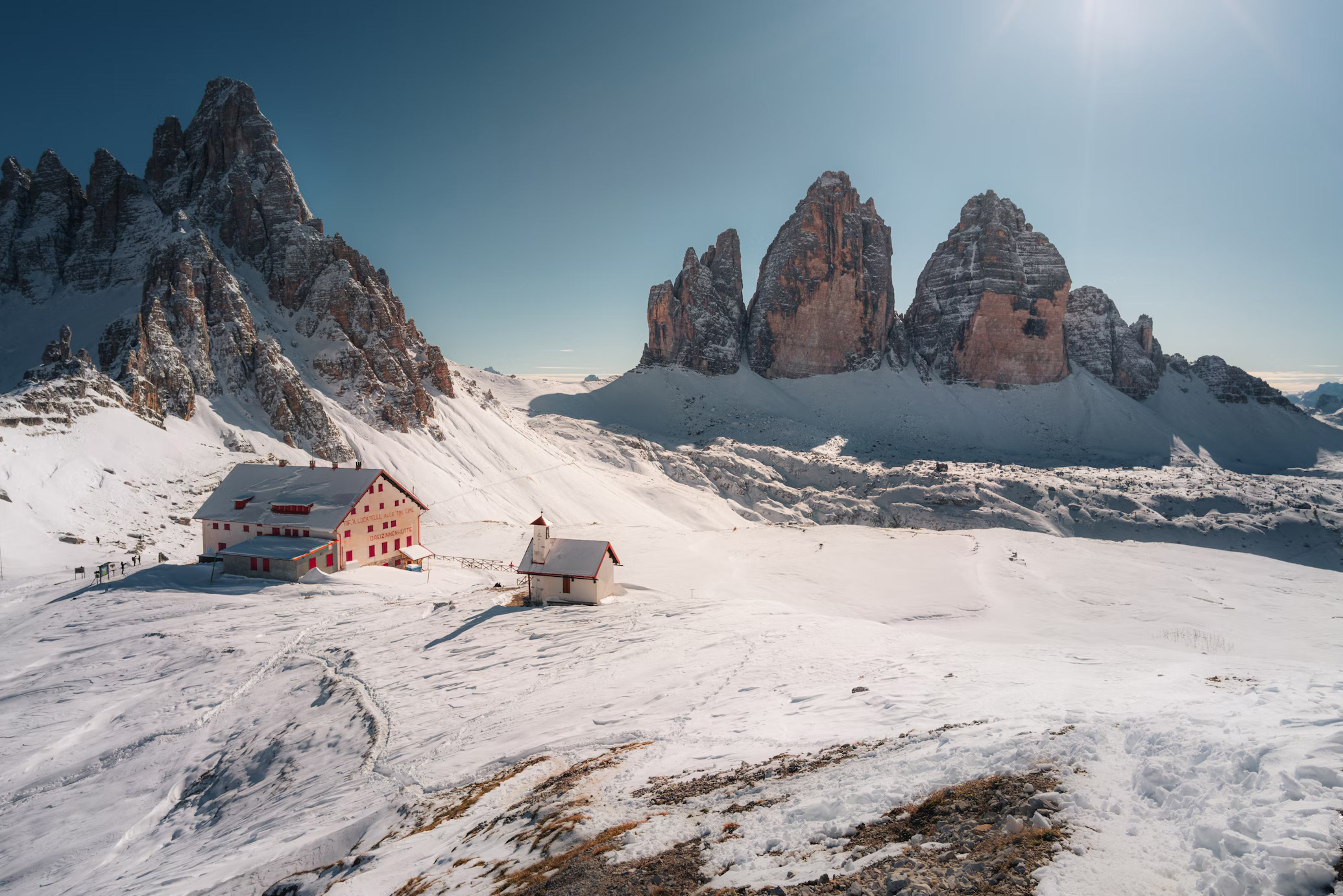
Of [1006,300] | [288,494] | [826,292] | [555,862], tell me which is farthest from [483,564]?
[1006,300]

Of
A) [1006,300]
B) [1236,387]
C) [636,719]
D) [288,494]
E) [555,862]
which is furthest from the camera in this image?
[1236,387]

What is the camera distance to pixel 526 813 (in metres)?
8.23

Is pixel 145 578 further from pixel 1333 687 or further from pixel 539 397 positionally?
pixel 539 397

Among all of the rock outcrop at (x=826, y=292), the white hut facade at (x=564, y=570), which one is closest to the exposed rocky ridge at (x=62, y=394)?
the white hut facade at (x=564, y=570)

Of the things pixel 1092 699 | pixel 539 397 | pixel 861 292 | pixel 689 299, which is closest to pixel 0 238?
pixel 539 397

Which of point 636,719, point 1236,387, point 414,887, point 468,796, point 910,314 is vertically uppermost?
point 910,314

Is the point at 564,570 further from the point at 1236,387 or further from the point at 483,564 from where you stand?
the point at 1236,387

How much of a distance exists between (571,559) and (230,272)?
6076 cm

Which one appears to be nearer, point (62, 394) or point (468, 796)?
point (468, 796)

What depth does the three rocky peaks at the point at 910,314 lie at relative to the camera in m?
103

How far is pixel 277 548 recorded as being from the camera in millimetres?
30594

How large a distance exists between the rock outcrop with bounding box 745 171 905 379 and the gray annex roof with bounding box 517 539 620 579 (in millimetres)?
86104

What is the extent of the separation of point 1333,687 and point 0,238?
109 metres

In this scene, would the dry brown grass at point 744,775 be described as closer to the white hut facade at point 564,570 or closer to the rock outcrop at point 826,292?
the white hut facade at point 564,570
